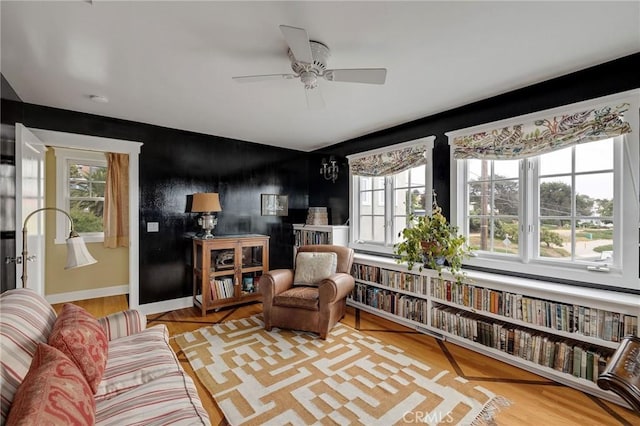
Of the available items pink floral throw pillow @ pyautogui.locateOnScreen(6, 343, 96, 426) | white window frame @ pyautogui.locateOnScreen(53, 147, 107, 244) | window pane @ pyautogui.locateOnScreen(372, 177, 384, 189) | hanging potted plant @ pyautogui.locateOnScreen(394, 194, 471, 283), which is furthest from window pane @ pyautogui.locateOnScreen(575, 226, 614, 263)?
white window frame @ pyautogui.locateOnScreen(53, 147, 107, 244)

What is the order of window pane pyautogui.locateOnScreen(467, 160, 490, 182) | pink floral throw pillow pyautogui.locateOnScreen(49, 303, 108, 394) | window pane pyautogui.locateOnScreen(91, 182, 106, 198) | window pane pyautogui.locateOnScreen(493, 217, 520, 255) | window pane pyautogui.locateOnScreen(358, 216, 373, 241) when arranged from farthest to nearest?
window pane pyautogui.locateOnScreen(91, 182, 106, 198) → window pane pyautogui.locateOnScreen(358, 216, 373, 241) → window pane pyautogui.locateOnScreen(467, 160, 490, 182) → window pane pyautogui.locateOnScreen(493, 217, 520, 255) → pink floral throw pillow pyautogui.locateOnScreen(49, 303, 108, 394)

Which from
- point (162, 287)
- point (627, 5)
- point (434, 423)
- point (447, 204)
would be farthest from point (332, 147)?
point (434, 423)

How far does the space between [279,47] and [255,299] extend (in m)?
3.18

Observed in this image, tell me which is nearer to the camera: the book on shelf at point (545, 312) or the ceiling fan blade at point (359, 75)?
the ceiling fan blade at point (359, 75)

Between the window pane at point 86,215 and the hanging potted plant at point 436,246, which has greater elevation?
the window pane at point 86,215

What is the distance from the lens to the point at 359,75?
1.86 meters

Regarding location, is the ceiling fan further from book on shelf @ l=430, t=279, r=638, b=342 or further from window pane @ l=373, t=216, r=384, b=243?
window pane @ l=373, t=216, r=384, b=243

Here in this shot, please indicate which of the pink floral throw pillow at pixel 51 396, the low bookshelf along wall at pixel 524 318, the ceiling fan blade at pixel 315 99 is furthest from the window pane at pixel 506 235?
the pink floral throw pillow at pixel 51 396

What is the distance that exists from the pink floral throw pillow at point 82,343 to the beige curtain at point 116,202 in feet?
11.2

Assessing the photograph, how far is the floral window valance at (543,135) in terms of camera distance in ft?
7.03

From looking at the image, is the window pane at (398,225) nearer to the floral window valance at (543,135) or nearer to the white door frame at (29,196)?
the floral window valance at (543,135)

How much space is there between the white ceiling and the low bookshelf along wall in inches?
68.0

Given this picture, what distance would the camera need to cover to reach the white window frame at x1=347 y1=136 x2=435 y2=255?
11.0 ft

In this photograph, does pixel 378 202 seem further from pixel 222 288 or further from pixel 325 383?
pixel 325 383
